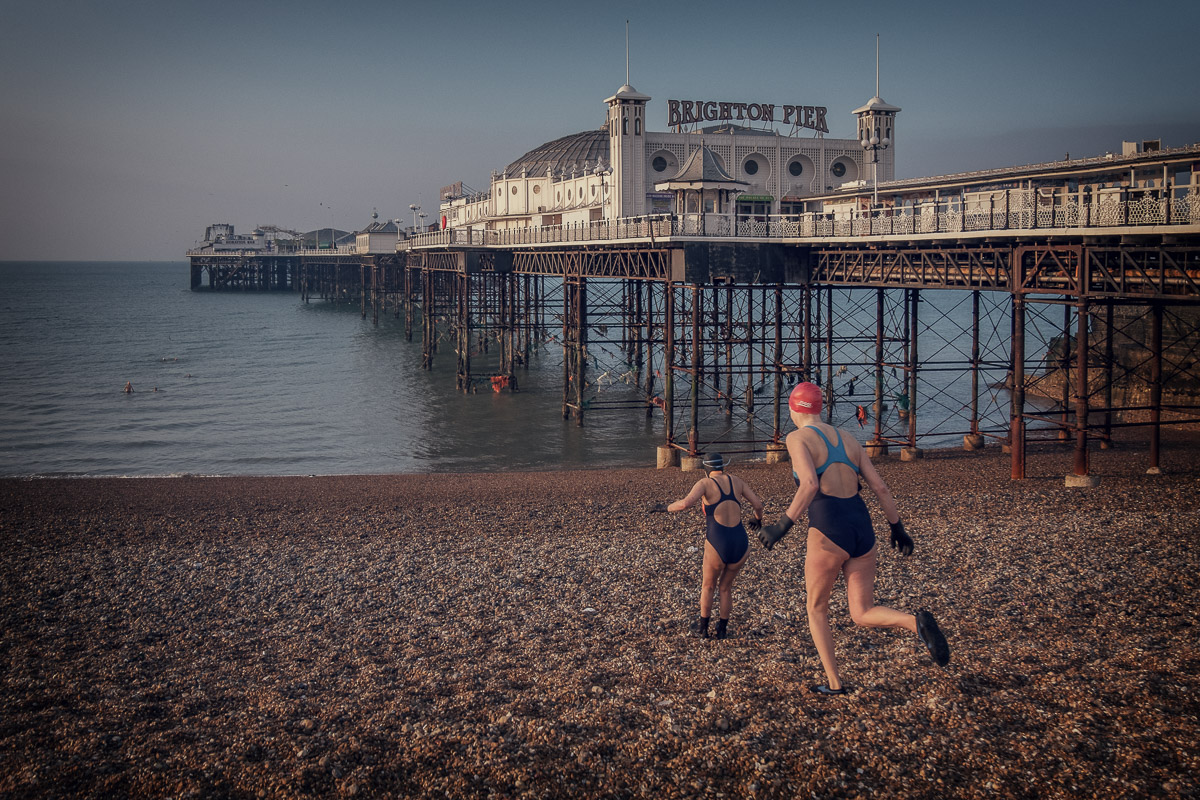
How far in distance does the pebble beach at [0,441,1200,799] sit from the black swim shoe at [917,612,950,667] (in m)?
0.64

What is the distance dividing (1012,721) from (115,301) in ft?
425

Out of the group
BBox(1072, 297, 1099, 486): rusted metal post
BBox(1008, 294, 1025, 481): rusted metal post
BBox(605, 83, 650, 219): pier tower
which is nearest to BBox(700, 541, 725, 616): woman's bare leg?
BBox(1072, 297, 1099, 486): rusted metal post

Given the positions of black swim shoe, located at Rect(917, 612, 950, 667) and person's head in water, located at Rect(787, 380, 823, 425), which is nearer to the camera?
black swim shoe, located at Rect(917, 612, 950, 667)

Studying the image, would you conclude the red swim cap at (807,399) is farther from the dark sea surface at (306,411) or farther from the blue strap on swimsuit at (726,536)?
the dark sea surface at (306,411)

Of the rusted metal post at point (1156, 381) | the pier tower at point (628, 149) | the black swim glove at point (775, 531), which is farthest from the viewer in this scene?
the pier tower at point (628, 149)

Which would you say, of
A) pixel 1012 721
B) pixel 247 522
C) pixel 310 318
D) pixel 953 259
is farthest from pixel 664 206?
pixel 310 318

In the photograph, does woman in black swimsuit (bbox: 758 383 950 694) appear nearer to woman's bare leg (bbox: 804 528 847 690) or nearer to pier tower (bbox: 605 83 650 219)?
woman's bare leg (bbox: 804 528 847 690)

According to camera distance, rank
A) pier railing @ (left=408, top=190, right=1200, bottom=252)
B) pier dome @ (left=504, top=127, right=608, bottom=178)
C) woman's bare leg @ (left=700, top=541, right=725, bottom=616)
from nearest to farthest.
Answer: woman's bare leg @ (left=700, top=541, right=725, bottom=616)
pier railing @ (left=408, top=190, right=1200, bottom=252)
pier dome @ (left=504, top=127, right=608, bottom=178)

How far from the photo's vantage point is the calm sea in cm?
2572

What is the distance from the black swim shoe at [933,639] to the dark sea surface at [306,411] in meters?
15.2

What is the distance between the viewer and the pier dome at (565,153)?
56.9 m

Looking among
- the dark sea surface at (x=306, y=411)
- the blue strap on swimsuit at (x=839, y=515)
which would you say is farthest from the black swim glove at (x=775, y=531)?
the dark sea surface at (x=306, y=411)

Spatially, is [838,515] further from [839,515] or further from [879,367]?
[879,367]

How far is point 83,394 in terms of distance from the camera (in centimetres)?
3903
